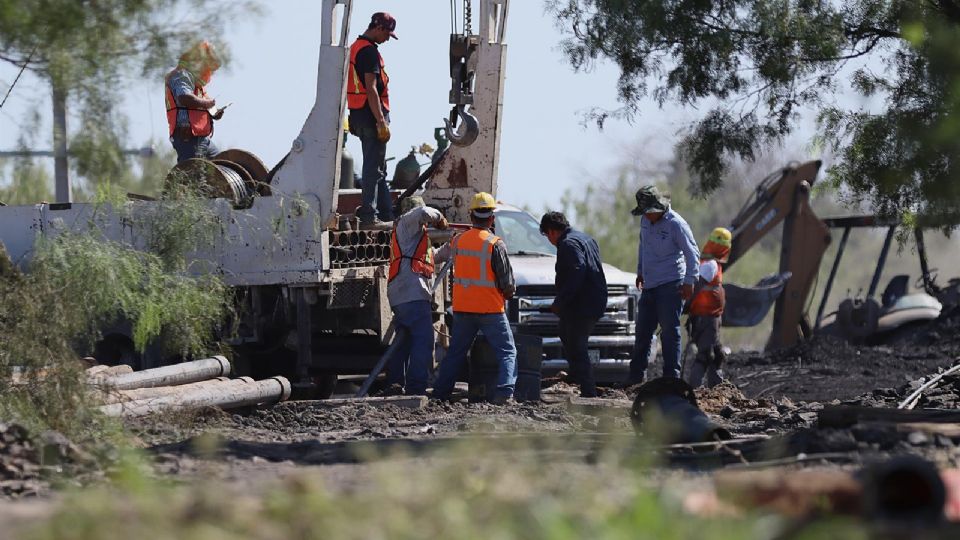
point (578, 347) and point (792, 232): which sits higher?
point (792, 232)

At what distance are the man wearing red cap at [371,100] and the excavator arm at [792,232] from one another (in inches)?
395

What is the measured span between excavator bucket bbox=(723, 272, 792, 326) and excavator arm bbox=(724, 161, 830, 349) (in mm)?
320

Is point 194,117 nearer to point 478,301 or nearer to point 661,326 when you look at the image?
point 478,301

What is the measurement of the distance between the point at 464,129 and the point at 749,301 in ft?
27.2

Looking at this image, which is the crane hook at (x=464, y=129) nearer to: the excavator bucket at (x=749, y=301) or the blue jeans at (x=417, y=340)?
the blue jeans at (x=417, y=340)

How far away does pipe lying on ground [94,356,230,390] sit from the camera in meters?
11.9

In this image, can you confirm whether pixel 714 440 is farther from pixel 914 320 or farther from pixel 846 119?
pixel 914 320

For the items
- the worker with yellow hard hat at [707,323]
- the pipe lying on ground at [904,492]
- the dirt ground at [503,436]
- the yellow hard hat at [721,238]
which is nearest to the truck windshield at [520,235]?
the yellow hard hat at [721,238]

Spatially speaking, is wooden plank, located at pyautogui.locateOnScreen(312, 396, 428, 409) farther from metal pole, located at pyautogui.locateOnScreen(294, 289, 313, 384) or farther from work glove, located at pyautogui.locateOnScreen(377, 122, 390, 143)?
work glove, located at pyautogui.locateOnScreen(377, 122, 390, 143)

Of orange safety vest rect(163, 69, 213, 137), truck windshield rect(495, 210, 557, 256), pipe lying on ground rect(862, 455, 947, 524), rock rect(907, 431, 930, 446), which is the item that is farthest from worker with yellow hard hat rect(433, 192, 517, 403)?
pipe lying on ground rect(862, 455, 947, 524)

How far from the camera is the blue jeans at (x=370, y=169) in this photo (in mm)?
13953

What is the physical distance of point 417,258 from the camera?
44.5 ft

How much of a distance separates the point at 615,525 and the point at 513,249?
12674 millimetres

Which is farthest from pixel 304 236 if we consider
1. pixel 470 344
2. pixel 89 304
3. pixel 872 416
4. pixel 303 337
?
pixel 872 416
